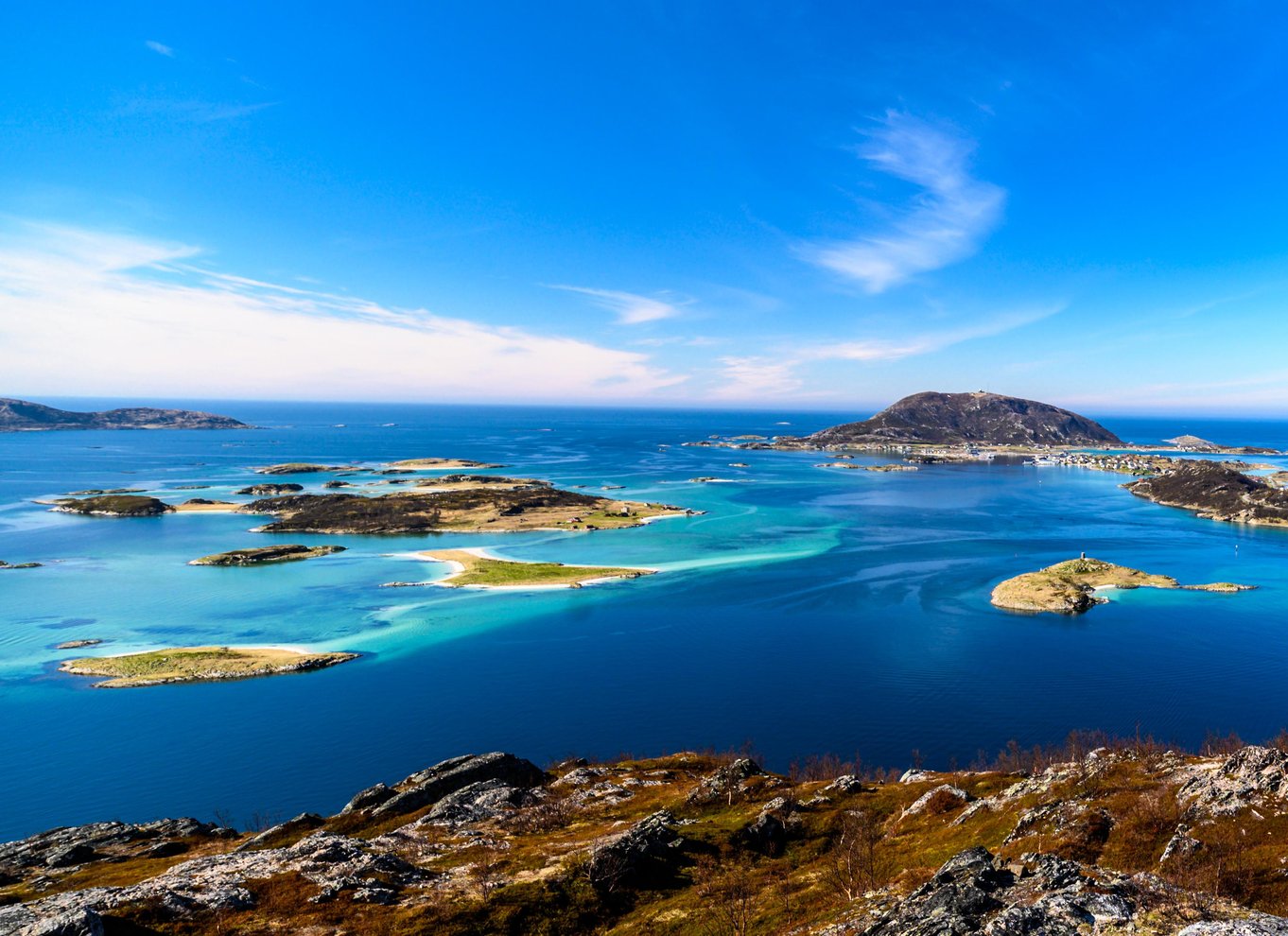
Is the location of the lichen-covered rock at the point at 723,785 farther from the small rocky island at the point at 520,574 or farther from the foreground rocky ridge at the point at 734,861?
the small rocky island at the point at 520,574

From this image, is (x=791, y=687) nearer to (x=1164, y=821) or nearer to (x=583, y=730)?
(x=583, y=730)

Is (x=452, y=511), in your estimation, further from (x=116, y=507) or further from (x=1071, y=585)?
(x=1071, y=585)

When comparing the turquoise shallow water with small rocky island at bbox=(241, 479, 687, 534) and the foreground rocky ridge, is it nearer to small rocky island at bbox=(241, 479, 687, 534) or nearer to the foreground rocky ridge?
the foreground rocky ridge

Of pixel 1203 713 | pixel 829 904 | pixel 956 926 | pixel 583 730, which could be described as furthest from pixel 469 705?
pixel 1203 713

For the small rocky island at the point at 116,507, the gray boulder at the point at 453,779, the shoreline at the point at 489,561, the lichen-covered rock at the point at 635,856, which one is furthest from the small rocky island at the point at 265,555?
the lichen-covered rock at the point at 635,856

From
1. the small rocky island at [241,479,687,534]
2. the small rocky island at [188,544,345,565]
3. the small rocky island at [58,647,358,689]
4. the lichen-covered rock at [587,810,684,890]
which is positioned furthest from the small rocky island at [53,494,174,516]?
the lichen-covered rock at [587,810,684,890]

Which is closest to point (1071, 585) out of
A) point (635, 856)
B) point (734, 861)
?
point (734, 861)
